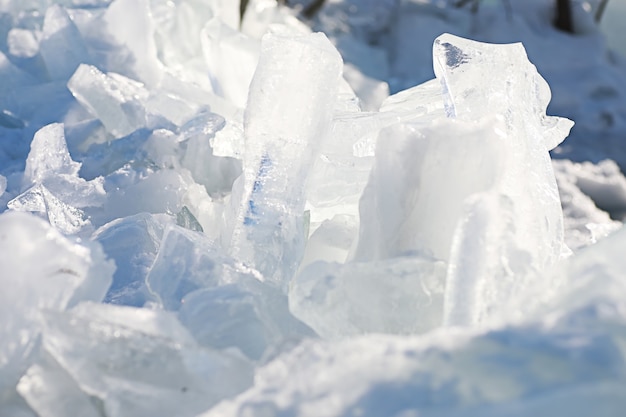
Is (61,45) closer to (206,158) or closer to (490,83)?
(206,158)

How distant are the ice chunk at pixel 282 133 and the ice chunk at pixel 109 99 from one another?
0.76 meters

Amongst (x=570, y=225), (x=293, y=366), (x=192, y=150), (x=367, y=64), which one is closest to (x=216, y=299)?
(x=293, y=366)

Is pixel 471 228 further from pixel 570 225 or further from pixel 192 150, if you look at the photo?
pixel 570 225

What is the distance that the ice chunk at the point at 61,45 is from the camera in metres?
2.10

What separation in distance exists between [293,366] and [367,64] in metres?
3.44

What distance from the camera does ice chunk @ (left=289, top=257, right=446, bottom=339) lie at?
2.75 ft

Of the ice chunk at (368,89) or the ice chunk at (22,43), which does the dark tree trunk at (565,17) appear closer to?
the ice chunk at (368,89)

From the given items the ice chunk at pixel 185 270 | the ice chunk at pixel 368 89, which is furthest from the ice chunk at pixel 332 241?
the ice chunk at pixel 368 89

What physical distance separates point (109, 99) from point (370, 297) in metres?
1.17

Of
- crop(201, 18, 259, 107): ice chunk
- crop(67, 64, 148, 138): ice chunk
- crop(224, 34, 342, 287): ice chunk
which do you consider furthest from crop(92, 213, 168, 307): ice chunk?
crop(201, 18, 259, 107): ice chunk

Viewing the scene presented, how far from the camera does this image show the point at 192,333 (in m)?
0.85

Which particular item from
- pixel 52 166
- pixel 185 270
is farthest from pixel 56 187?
pixel 185 270

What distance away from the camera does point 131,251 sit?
1111 millimetres

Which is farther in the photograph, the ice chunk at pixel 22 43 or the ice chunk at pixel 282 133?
the ice chunk at pixel 22 43
